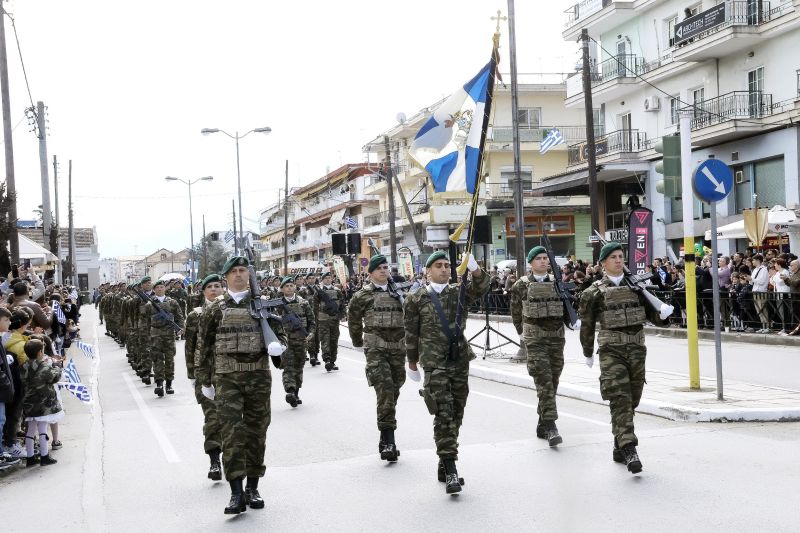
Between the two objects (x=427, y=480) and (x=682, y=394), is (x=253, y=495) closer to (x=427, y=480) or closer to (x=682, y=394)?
(x=427, y=480)

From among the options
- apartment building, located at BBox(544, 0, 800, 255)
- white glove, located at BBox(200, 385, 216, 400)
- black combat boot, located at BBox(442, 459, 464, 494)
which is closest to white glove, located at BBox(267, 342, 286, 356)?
white glove, located at BBox(200, 385, 216, 400)

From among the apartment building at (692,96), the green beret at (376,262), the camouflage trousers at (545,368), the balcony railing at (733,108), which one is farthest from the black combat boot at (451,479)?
the balcony railing at (733,108)

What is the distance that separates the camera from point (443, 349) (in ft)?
24.3

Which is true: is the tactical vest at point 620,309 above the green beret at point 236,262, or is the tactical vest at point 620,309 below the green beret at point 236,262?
below

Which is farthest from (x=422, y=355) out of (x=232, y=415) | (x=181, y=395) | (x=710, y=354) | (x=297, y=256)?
(x=297, y=256)

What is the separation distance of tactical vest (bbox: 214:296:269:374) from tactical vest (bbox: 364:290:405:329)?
2.32m

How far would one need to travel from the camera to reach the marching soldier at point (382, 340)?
8.70 metres

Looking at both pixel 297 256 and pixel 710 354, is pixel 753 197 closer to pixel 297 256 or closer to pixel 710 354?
pixel 710 354

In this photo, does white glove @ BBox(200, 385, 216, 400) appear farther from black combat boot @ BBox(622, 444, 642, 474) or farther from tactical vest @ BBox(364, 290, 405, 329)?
black combat boot @ BBox(622, 444, 642, 474)

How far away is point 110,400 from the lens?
1509 cm

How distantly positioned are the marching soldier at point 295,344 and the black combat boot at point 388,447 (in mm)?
3395

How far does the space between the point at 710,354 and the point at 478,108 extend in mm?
9809

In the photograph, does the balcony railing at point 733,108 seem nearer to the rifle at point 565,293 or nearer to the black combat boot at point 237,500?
the rifle at point 565,293

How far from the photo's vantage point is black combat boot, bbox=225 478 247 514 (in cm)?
675
